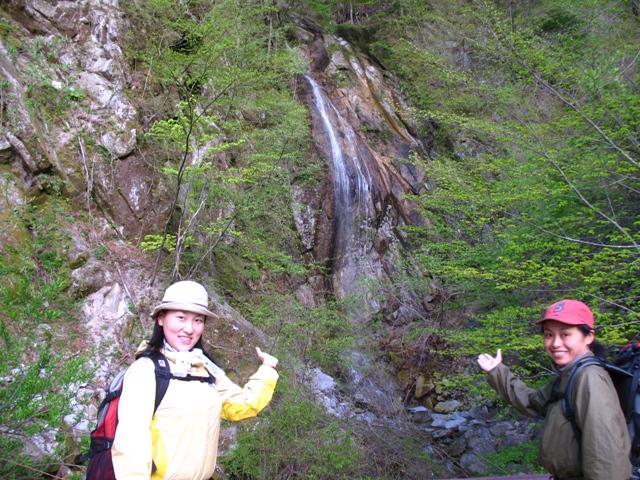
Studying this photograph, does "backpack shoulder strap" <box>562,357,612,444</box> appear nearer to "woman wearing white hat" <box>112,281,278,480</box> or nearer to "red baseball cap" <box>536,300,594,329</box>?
"red baseball cap" <box>536,300,594,329</box>

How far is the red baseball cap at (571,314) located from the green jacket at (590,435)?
0.22m

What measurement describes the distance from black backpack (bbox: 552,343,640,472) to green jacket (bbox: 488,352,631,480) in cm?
3

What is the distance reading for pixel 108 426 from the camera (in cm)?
158

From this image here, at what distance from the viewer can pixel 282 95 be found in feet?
37.4

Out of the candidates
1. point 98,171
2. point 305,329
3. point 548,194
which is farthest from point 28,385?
point 548,194

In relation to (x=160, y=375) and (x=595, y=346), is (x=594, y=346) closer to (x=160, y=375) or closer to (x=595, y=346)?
(x=595, y=346)

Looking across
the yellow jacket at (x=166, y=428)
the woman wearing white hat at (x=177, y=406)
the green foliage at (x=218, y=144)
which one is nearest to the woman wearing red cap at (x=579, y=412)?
the woman wearing white hat at (x=177, y=406)

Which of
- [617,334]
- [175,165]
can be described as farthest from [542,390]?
[175,165]

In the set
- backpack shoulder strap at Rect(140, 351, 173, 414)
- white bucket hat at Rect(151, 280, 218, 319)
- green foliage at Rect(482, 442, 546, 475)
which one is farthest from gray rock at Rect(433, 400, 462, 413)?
backpack shoulder strap at Rect(140, 351, 173, 414)

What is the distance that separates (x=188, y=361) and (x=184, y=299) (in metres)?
0.27

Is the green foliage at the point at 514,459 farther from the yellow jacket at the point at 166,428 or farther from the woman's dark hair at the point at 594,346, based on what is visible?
the yellow jacket at the point at 166,428

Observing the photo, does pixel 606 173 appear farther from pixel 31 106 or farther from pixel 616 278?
pixel 31 106

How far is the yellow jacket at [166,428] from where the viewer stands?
1481 mm

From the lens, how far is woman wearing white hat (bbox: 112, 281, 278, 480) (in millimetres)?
1500
